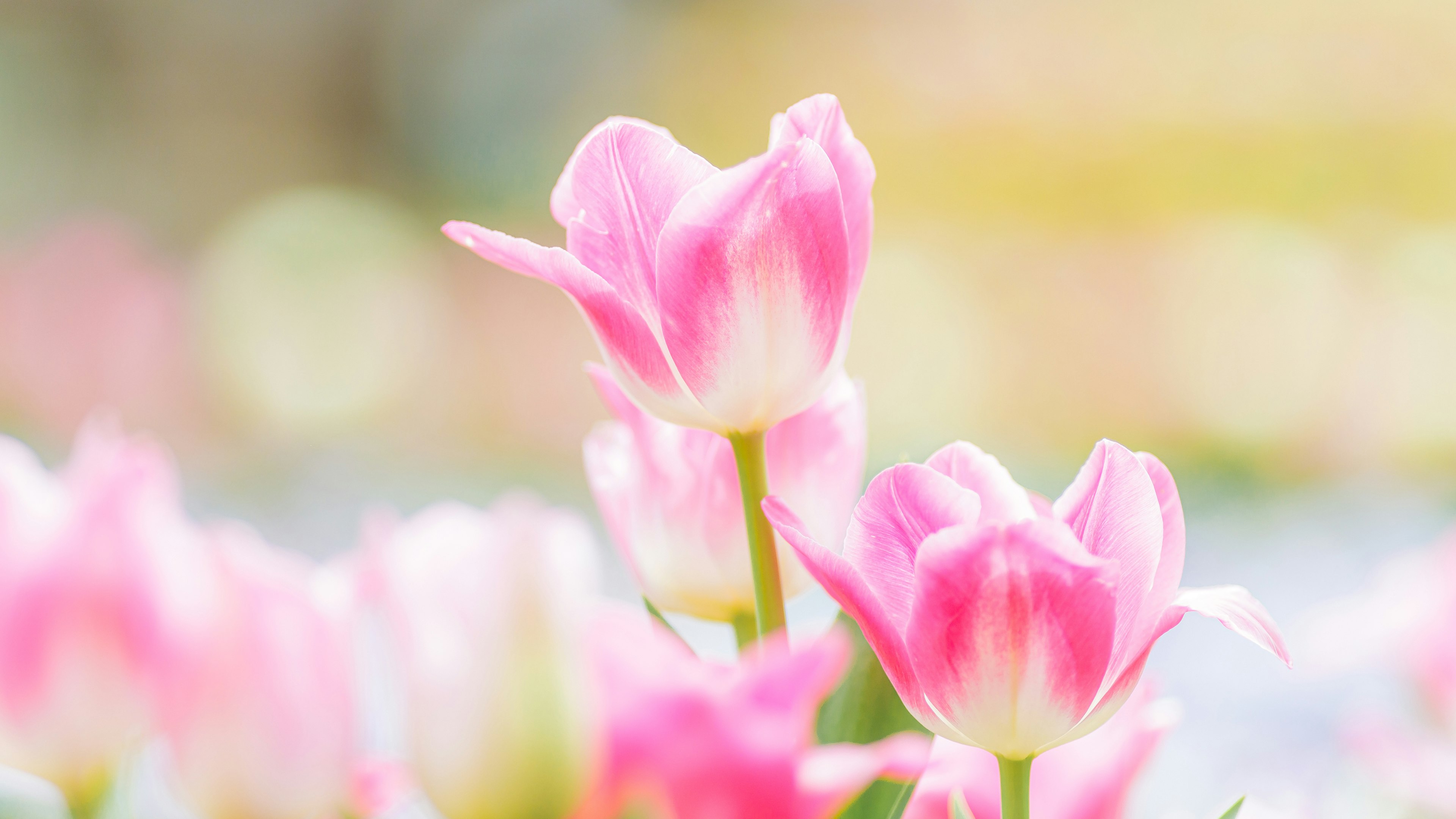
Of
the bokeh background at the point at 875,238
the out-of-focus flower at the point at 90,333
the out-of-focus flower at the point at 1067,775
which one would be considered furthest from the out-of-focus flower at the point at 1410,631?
the out-of-focus flower at the point at 90,333

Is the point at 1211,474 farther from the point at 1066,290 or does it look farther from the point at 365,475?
the point at 365,475

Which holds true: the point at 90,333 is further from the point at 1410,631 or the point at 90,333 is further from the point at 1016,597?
the point at 1016,597

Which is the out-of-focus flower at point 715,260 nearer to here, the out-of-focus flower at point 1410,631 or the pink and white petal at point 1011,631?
the pink and white petal at point 1011,631

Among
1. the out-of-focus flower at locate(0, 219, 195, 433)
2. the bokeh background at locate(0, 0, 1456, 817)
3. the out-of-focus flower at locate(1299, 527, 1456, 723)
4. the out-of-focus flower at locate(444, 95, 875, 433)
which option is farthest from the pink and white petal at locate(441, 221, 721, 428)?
the out-of-focus flower at locate(0, 219, 195, 433)

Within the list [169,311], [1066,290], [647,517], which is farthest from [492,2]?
[647,517]

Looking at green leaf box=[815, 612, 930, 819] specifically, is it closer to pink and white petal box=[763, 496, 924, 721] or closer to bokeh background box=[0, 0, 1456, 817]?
pink and white petal box=[763, 496, 924, 721]

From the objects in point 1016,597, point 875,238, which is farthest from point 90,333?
point 1016,597

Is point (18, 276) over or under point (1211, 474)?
over
